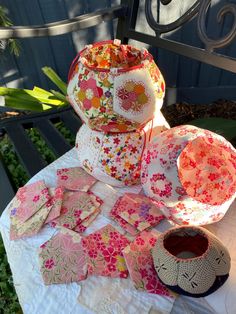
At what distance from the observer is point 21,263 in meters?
0.65

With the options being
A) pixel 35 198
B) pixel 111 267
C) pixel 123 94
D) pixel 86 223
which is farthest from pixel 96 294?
pixel 123 94

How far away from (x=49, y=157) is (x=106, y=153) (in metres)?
0.88

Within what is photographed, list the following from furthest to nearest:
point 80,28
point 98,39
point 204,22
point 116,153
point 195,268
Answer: point 98,39
point 80,28
point 204,22
point 116,153
point 195,268

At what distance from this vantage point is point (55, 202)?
0.74 m

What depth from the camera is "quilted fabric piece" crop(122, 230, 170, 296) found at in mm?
572

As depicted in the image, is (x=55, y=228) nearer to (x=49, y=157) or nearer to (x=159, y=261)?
(x=159, y=261)

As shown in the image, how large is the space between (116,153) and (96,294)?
1.00 feet

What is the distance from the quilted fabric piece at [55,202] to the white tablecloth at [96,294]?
0.03 m

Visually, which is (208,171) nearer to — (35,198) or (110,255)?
(110,255)

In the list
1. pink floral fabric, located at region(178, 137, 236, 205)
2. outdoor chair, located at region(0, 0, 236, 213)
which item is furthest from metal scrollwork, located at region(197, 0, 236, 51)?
pink floral fabric, located at region(178, 137, 236, 205)

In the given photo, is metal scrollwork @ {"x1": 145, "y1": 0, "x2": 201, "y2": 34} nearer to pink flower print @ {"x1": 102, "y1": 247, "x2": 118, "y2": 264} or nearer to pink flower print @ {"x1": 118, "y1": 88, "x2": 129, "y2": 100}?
pink flower print @ {"x1": 118, "y1": 88, "x2": 129, "y2": 100}

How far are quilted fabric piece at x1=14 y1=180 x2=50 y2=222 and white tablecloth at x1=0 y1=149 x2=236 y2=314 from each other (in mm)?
65

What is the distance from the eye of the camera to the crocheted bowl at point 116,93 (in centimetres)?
63

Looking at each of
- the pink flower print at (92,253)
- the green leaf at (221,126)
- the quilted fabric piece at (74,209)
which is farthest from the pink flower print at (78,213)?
the green leaf at (221,126)
